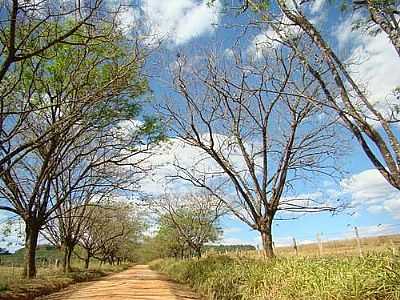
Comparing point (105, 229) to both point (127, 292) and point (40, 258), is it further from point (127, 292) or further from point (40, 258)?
point (127, 292)

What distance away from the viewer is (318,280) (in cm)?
738

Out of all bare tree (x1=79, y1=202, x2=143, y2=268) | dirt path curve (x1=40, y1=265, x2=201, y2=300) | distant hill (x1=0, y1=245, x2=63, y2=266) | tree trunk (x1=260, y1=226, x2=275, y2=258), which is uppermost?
bare tree (x1=79, y1=202, x2=143, y2=268)

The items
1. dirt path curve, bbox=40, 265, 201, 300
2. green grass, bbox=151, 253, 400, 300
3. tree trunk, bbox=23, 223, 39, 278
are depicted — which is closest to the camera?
green grass, bbox=151, 253, 400, 300

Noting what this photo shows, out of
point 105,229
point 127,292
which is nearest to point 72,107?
point 127,292

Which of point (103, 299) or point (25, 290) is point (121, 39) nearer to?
point (103, 299)

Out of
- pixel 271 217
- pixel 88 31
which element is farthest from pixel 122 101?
pixel 271 217

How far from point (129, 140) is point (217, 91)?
496 cm

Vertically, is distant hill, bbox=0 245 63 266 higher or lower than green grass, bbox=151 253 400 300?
higher

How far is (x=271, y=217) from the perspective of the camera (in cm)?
1502

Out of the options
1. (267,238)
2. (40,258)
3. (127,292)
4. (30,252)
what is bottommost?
(127,292)

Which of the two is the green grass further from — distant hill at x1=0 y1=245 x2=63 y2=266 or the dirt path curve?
distant hill at x1=0 y1=245 x2=63 y2=266

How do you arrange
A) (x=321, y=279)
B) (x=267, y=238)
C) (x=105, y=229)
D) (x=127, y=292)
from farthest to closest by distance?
(x=105, y=229) → (x=267, y=238) → (x=127, y=292) → (x=321, y=279)

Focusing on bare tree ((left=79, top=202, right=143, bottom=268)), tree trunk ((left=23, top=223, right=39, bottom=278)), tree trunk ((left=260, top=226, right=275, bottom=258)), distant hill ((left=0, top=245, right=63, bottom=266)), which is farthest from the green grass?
bare tree ((left=79, top=202, right=143, bottom=268))

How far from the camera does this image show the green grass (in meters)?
5.93
